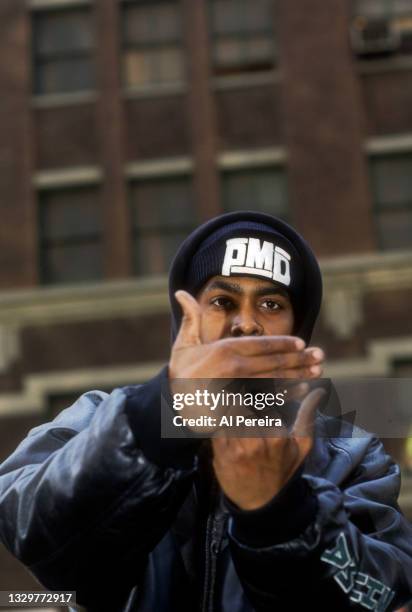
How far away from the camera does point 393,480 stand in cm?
193

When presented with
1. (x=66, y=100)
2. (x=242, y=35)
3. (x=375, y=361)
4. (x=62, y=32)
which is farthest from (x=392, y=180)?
(x=62, y=32)

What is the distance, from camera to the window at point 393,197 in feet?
49.6

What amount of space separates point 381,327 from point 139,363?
3635 mm

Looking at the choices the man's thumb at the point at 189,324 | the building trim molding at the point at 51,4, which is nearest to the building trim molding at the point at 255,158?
the building trim molding at the point at 51,4

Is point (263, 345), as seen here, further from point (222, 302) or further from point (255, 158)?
point (255, 158)

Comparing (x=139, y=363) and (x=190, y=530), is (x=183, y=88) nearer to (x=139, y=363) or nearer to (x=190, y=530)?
(x=139, y=363)

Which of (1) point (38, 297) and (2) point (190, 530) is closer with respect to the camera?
(2) point (190, 530)

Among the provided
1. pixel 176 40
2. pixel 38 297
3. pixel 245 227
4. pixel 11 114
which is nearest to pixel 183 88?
pixel 176 40

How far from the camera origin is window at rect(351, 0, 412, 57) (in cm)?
1541

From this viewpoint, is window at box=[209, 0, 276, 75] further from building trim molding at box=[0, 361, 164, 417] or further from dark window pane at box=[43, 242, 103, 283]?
building trim molding at box=[0, 361, 164, 417]

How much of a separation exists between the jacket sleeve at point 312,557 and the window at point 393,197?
539 inches

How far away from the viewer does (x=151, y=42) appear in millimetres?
16188

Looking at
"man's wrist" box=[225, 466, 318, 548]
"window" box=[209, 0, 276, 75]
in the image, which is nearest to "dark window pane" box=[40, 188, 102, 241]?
"window" box=[209, 0, 276, 75]

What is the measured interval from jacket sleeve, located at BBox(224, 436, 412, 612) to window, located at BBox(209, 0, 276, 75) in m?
14.8
